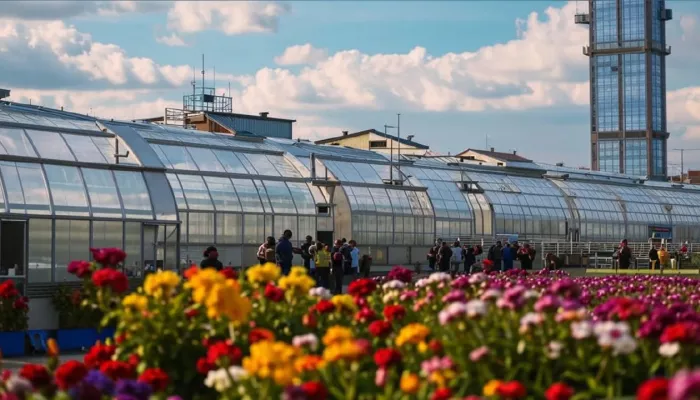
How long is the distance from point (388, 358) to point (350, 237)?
127 feet

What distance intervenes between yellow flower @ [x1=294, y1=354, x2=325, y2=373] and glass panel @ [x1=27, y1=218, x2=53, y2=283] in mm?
18520

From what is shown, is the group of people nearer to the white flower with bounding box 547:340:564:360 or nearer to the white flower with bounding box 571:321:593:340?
the white flower with bounding box 547:340:564:360

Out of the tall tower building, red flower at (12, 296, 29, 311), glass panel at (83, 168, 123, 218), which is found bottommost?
red flower at (12, 296, 29, 311)

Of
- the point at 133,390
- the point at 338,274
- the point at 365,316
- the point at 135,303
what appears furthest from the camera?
the point at 338,274

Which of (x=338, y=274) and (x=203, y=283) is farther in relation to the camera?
(x=338, y=274)

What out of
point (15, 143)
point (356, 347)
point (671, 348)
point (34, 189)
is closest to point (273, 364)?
point (356, 347)

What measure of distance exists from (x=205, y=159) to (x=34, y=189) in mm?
14153

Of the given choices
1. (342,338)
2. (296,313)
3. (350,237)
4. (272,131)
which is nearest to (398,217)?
(350,237)

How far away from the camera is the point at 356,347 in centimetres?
816

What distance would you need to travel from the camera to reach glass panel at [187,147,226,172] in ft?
138

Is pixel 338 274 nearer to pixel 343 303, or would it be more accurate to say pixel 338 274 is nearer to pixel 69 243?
pixel 69 243

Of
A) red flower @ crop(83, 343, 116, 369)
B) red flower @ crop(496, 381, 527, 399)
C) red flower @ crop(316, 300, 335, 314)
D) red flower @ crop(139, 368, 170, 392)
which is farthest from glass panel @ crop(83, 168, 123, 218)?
red flower @ crop(496, 381, 527, 399)

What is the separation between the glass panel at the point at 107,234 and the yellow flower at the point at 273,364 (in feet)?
71.9

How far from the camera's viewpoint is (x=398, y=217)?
50.1 meters
